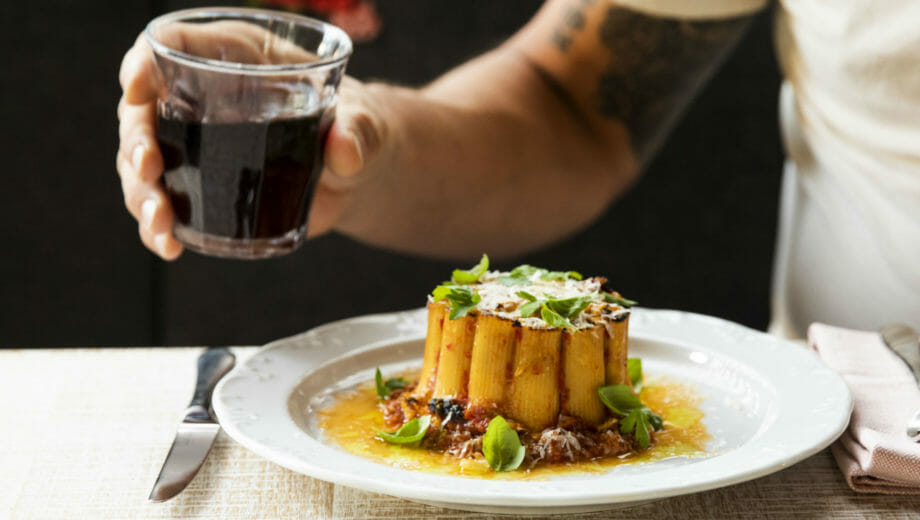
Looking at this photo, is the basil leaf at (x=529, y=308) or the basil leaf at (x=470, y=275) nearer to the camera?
the basil leaf at (x=529, y=308)

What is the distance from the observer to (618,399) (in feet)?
3.37

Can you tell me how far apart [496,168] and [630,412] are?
1087 millimetres

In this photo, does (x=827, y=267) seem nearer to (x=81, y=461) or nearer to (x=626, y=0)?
(x=626, y=0)

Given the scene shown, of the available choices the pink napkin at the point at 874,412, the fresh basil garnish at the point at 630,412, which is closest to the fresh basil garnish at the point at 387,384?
the fresh basil garnish at the point at 630,412

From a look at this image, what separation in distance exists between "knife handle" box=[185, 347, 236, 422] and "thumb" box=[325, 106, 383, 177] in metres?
0.27

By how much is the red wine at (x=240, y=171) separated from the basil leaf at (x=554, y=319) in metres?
0.36

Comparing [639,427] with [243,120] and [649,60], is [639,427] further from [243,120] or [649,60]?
[649,60]

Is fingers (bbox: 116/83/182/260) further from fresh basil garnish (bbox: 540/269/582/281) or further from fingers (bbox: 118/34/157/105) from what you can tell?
fresh basil garnish (bbox: 540/269/582/281)

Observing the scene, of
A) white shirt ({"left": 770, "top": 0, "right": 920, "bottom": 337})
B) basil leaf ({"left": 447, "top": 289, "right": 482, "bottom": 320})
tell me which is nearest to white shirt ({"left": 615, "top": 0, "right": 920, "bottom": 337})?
white shirt ({"left": 770, "top": 0, "right": 920, "bottom": 337})

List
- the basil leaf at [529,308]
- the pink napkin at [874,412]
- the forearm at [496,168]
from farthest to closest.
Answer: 1. the forearm at [496,168]
2. the basil leaf at [529,308]
3. the pink napkin at [874,412]

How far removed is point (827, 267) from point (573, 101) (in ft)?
2.21

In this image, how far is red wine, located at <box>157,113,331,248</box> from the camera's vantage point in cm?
110

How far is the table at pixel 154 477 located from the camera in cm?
90

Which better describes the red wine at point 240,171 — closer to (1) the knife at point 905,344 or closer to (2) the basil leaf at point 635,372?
(2) the basil leaf at point 635,372
